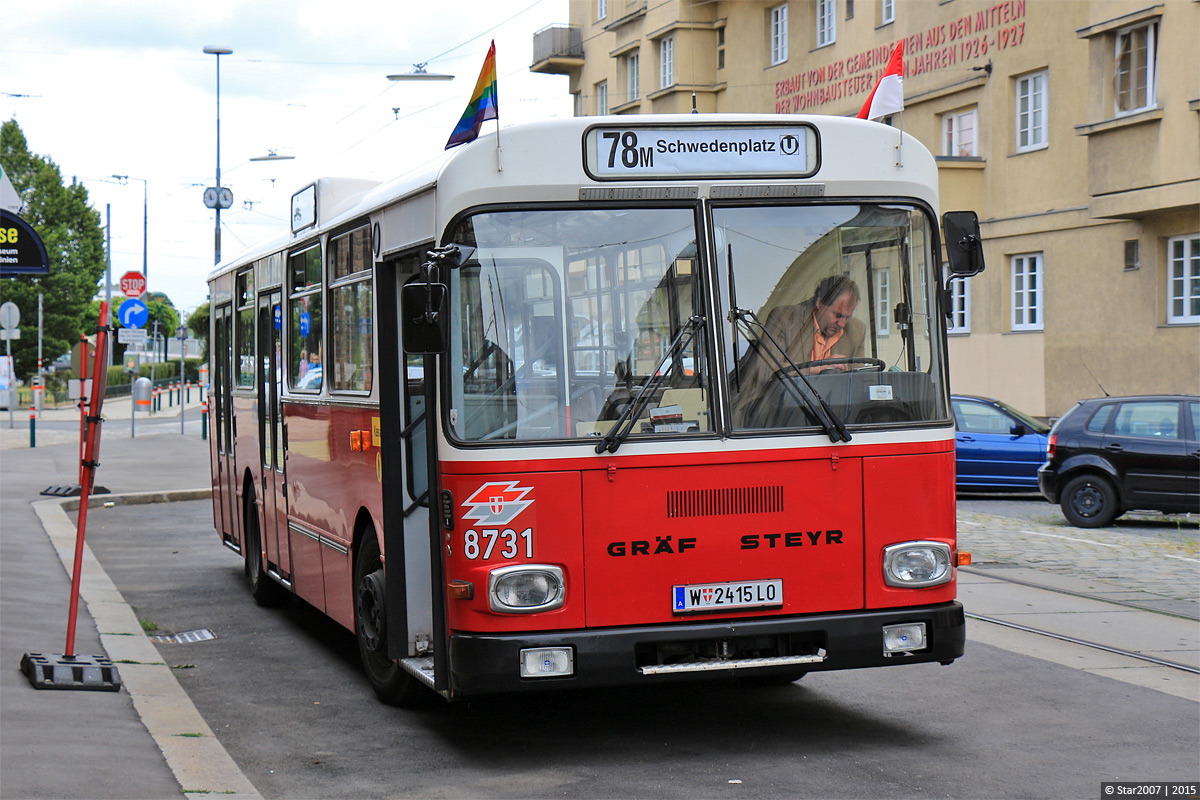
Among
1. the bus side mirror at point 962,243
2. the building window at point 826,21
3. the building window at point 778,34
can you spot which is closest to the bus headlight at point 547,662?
the bus side mirror at point 962,243

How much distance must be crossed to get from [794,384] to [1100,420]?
11456 millimetres

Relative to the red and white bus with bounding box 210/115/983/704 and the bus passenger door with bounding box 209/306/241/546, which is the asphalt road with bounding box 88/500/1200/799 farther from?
the bus passenger door with bounding box 209/306/241/546

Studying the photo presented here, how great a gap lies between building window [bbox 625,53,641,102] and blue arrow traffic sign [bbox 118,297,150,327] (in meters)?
16.9

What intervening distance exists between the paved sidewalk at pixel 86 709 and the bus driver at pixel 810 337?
8.91ft

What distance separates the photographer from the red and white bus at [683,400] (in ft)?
20.9

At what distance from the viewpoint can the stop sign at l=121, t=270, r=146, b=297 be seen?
32.5 m

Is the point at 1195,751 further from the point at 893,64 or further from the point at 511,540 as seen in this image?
the point at 893,64

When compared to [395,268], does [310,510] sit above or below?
below

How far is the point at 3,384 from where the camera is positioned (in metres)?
51.6

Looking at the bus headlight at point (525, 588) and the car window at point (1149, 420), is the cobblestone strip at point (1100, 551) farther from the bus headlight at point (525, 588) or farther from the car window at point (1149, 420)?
the bus headlight at point (525, 588)

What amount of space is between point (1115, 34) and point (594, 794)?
21635mm

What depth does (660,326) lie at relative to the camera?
650cm

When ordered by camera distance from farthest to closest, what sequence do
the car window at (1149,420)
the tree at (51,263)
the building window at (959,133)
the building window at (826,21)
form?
the tree at (51,263) → the building window at (826,21) → the building window at (959,133) → the car window at (1149,420)

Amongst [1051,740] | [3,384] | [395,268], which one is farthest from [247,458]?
[3,384]
